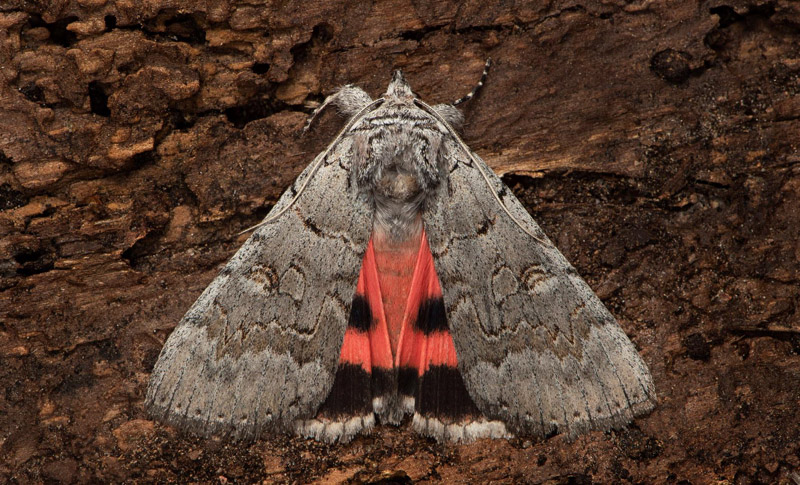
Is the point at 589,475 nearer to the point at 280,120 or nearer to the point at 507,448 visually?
the point at 507,448

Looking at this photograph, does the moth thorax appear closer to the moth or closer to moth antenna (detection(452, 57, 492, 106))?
the moth

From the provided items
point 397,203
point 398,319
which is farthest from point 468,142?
point 398,319

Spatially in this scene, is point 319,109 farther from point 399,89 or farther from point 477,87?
point 477,87

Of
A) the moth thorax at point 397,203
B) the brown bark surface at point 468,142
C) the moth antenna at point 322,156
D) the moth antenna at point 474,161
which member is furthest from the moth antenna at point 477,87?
the moth thorax at point 397,203

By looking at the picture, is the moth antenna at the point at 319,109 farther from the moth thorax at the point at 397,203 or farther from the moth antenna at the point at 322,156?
the moth thorax at the point at 397,203

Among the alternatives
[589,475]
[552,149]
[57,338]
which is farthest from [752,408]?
[57,338]

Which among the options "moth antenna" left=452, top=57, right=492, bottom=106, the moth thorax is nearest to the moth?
the moth thorax

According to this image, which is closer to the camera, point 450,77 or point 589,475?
point 589,475
